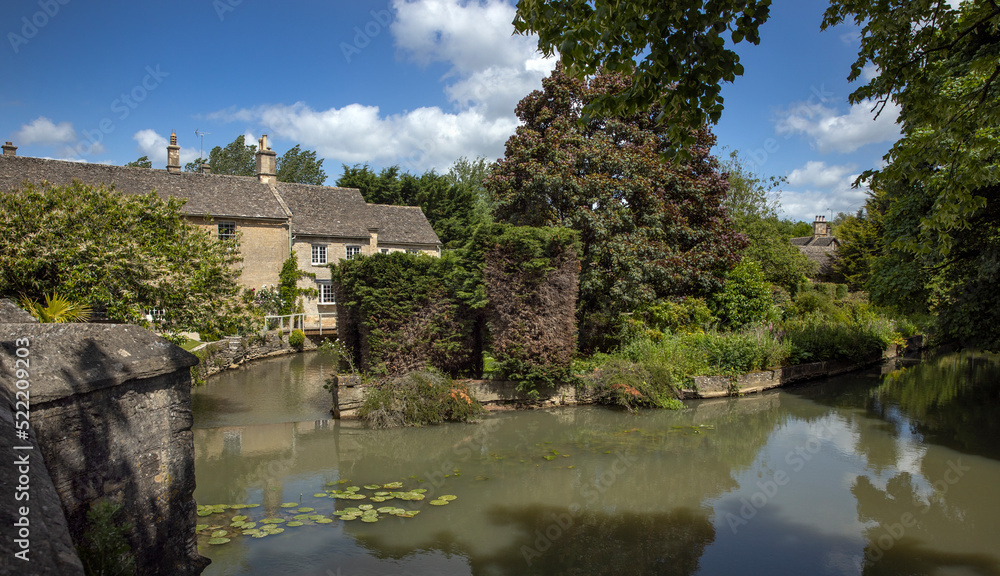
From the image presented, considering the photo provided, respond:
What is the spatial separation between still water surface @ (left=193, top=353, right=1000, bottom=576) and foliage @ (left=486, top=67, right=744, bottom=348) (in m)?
4.37

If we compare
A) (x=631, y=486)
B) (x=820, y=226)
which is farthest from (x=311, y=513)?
(x=820, y=226)

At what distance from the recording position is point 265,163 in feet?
108

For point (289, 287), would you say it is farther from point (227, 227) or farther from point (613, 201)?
point (613, 201)

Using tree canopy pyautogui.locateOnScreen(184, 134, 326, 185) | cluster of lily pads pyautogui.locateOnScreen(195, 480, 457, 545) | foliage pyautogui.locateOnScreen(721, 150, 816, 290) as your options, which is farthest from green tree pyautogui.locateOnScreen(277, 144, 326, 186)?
cluster of lily pads pyautogui.locateOnScreen(195, 480, 457, 545)

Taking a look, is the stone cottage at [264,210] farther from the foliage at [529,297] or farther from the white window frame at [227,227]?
the foliage at [529,297]

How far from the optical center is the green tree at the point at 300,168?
6675cm

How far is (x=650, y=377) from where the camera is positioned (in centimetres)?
1495

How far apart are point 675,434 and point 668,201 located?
9.67m

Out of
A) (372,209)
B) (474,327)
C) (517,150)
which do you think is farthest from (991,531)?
(372,209)

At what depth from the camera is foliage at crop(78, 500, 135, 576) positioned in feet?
12.8

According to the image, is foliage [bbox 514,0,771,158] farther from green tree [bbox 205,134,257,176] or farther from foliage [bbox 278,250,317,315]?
green tree [bbox 205,134,257,176]

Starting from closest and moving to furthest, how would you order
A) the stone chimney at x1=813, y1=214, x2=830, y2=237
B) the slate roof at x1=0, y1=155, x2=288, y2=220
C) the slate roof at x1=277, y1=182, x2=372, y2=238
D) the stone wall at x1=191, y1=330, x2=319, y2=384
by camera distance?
the stone wall at x1=191, y1=330, x2=319, y2=384 < the slate roof at x1=0, y1=155, x2=288, y2=220 < the slate roof at x1=277, y1=182, x2=372, y2=238 < the stone chimney at x1=813, y1=214, x2=830, y2=237

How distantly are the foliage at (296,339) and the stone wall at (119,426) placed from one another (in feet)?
72.4

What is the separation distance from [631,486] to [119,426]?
24.9ft
